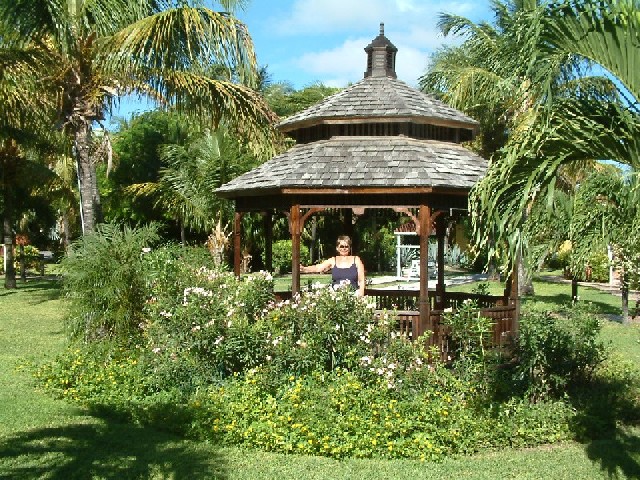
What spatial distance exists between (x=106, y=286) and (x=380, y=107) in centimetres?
498

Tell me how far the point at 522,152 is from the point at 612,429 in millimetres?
4507

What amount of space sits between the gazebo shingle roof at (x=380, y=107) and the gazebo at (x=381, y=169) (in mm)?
16

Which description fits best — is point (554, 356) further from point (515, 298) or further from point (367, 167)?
point (367, 167)

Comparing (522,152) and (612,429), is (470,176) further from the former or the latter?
(522,152)

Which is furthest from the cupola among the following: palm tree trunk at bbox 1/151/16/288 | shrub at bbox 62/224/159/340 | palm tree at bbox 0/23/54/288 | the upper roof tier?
palm tree trunk at bbox 1/151/16/288

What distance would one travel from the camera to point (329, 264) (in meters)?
10.6

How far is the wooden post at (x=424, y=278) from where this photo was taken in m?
10.1

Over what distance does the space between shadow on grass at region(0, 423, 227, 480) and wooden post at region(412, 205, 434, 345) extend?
365 centimetres

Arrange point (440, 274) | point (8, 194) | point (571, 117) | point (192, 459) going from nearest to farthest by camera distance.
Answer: point (571, 117)
point (192, 459)
point (440, 274)
point (8, 194)

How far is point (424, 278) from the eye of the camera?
33.5 ft

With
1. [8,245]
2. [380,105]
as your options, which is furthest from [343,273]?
[8,245]

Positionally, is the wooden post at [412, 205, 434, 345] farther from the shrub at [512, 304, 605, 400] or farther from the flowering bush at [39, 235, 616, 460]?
the shrub at [512, 304, 605, 400]

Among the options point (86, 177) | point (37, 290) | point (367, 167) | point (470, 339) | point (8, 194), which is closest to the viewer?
point (470, 339)

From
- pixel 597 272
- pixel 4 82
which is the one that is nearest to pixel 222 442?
pixel 4 82
